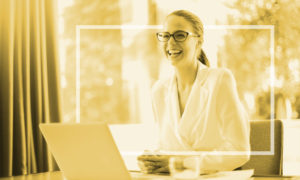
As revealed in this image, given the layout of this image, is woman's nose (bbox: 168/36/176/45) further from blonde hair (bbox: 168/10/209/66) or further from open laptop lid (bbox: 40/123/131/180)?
open laptop lid (bbox: 40/123/131/180)

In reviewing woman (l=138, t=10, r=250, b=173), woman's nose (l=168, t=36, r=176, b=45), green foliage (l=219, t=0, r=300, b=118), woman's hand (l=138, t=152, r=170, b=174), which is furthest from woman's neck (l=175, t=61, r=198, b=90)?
green foliage (l=219, t=0, r=300, b=118)

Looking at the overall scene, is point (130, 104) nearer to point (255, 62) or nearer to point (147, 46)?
point (147, 46)

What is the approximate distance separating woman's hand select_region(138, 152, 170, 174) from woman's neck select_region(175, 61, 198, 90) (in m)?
0.70

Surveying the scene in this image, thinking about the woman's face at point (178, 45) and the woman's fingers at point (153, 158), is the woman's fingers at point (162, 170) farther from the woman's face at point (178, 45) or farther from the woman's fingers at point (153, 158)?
the woman's face at point (178, 45)

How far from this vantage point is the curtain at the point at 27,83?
7.26ft

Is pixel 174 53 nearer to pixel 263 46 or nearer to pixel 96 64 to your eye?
pixel 96 64

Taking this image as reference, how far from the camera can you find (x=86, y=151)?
1.03 meters

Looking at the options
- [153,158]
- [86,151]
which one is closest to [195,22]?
[153,158]

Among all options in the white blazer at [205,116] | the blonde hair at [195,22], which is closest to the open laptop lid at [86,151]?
the white blazer at [205,116]

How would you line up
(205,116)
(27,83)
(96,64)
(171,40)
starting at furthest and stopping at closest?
1. (96,64)
2. (27,83)
3. (171,40)
4. (205,116)

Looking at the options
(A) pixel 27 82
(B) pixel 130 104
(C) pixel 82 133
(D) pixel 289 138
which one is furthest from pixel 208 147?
(D) pixel 289 138

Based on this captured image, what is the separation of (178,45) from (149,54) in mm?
1044

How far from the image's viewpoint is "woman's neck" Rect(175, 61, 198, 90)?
6.40 feet

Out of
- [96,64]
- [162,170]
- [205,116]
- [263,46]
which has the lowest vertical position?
[162,170]
